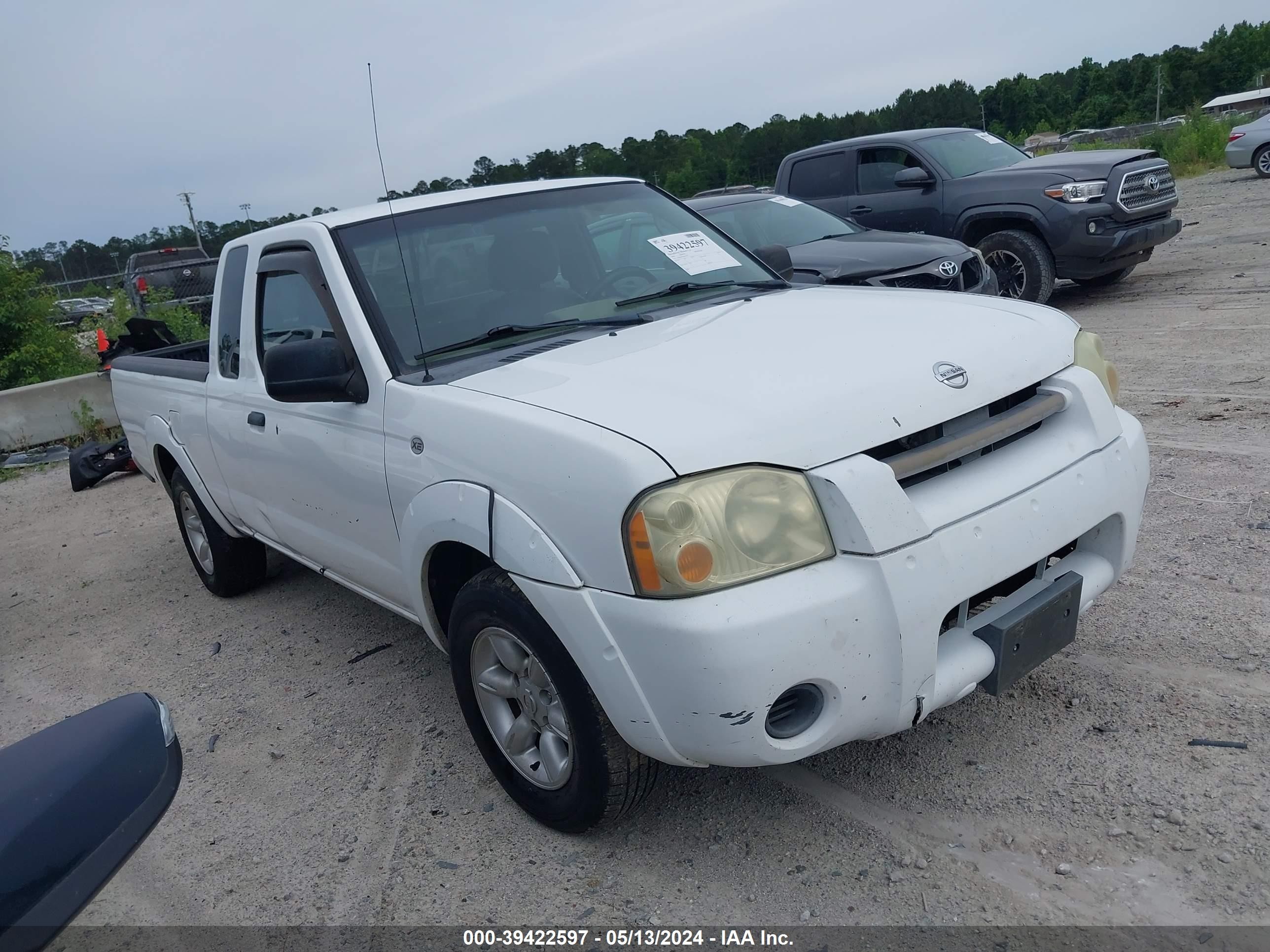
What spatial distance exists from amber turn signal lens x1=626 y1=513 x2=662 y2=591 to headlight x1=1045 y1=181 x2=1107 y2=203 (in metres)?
8.39

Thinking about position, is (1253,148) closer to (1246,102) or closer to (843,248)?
(843,248)

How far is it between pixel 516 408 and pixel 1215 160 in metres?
24.6

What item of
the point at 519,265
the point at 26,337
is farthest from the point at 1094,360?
the point at 26,337

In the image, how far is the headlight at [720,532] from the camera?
230 cm

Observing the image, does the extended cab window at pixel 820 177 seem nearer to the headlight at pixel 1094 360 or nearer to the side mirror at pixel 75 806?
the headlight at pixel 1094 360

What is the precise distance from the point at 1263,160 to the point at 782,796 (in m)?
19.7

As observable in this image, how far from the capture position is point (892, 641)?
2377 millimetres

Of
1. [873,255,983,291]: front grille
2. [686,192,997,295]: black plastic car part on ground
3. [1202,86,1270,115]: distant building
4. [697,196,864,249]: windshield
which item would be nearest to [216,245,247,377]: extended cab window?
[686,192,997,295]: black plastic car part on ground

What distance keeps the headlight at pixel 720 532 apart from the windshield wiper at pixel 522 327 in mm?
1228

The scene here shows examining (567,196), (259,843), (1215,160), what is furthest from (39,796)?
(1215,160)

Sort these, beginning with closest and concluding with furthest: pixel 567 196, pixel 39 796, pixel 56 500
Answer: pixel 39 796 < pixel 567 196 < pixel 56 500

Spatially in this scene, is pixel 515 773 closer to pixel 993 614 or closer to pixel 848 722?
pixel 848 722

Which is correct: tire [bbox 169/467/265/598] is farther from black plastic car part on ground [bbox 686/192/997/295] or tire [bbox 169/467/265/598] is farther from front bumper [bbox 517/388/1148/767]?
black plastic car part on ground [bbox 686/192/997/295]

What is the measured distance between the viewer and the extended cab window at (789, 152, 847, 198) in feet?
36.0
